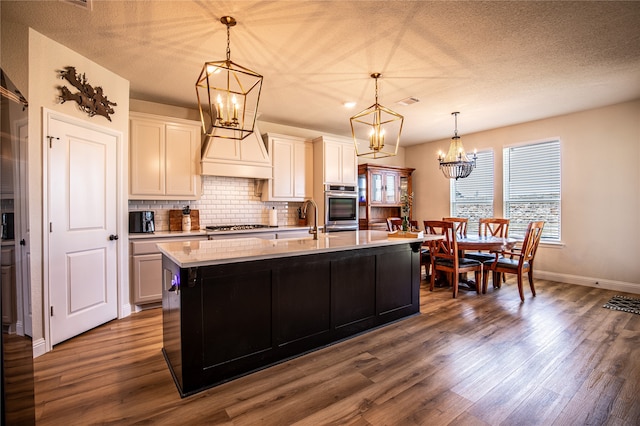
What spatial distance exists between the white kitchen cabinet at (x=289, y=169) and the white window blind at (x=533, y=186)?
12.0 feet

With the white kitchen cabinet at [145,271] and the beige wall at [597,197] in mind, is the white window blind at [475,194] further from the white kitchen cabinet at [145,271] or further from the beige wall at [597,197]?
the white kitchen cabinet at [145,271]

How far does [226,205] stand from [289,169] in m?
1.18

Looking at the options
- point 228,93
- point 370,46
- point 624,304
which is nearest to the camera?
point 228,93

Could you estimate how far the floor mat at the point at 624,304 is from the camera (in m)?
3.72

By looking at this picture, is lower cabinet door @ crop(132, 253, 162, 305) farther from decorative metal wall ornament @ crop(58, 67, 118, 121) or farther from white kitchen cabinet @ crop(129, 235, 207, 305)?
decorative metal wall ornament @ crop(58, 67, 118, 121)

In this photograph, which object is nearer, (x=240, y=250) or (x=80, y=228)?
(x=240, y=250)

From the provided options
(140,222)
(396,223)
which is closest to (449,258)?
(396,223)

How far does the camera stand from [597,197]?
15.6ft

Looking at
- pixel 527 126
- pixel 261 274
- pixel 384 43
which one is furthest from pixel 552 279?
pixel 261 274

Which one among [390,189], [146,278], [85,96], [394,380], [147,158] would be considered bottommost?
[394,380]

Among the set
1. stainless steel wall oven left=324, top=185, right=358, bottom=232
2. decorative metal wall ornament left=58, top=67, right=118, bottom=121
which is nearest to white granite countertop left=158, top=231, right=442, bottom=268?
decorative metal wall ornament left=58, top=67, right=118, bottom=121

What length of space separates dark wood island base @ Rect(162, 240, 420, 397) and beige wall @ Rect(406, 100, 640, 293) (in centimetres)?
381

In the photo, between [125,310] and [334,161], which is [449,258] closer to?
[334,161]

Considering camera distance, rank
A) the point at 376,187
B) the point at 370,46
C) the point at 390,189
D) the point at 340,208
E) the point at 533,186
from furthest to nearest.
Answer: the point at 390,189 → the point at 376,187 → the point at 340,208 → the point at 533,186 → the point at 370,46
